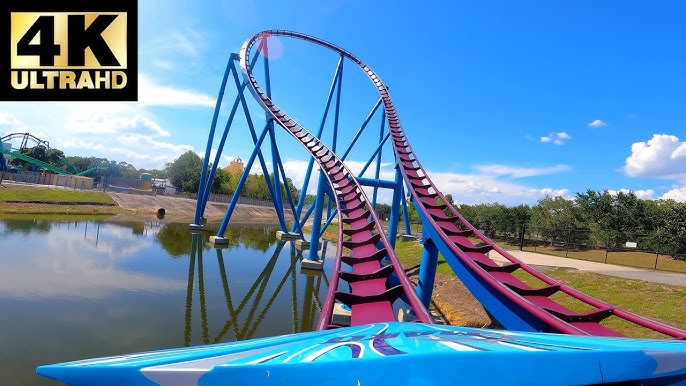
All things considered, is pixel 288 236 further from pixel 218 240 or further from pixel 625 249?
pixel 625 249

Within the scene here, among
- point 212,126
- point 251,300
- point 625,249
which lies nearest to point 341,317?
point 251,300

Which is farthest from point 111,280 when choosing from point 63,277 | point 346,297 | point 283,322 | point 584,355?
point 584,355

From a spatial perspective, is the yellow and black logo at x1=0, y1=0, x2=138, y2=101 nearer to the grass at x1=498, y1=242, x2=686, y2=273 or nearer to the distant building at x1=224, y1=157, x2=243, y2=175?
the grass at x1=498, y1=242, x2=686, y2=273

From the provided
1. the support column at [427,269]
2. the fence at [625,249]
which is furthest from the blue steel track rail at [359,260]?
the fence at [625,249]

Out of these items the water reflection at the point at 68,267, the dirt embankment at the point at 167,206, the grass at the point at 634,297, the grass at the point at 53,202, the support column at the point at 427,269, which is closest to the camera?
the grass at the point at 634,297

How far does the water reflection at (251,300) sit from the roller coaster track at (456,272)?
9.19 ft

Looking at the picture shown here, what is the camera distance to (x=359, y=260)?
7777mm

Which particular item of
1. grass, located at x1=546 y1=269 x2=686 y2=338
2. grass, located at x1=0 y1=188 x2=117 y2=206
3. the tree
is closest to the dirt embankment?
grass, located at x1=0 y1=188 x2=117 y2=206

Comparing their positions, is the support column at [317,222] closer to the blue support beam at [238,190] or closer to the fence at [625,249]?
the blue support beam at [238,190]

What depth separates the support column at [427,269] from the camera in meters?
8.88

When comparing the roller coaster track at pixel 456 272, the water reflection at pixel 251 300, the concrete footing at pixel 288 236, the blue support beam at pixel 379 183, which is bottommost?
the water reflection at pixel 251 300

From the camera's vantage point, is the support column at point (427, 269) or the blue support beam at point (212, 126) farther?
the blue support beam at point (212, 126)

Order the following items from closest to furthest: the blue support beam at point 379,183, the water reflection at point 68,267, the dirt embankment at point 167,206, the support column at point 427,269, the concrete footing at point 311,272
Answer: the support column at point 427,269 < the water reflection at point 68,267 < the concrete footing at point 311,272 < the blue support beam at point 379,183 < the dirt embankment at point 167,206

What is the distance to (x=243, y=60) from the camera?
20.5 metres
